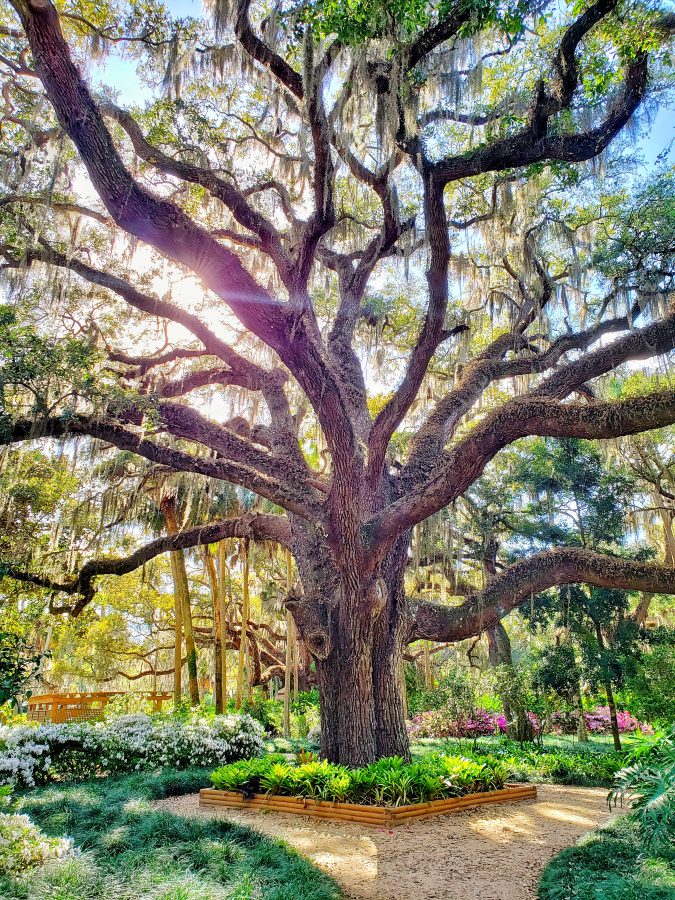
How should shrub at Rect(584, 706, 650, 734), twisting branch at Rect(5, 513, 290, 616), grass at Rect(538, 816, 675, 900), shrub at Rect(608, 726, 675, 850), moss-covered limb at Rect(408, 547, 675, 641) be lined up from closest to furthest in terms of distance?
shrub at Rect(608, 726, 675, 850) → grass at Rect(538, 816, 675, 900) → moss-covered limb at Rect(408, 547, 675, 641) → twisting branch at Rect(5, 513, 290, 616) → shrub at Rect(584, 706, 650, 734)

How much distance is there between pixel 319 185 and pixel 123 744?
25.6ft

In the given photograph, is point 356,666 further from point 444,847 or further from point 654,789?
point 654,789

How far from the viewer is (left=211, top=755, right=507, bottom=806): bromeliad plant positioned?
5652mm

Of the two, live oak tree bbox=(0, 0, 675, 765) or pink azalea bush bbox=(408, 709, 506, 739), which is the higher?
live oak tree bbox=(0, 0, 675, 765)

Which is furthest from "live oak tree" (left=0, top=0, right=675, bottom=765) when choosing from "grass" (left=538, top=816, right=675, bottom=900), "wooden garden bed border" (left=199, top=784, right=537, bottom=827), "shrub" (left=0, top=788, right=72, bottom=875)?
"shrub" (left=0, top=788, right=72, bottom=875)

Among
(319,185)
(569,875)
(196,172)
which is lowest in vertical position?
(569,875)

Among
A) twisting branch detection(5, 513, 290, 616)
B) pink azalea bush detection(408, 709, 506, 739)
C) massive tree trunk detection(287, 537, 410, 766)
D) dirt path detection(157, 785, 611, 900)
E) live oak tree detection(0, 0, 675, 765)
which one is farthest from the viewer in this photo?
pink azalea bush detection(408, 709, 506, 739)

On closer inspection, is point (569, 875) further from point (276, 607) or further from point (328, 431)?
point (276, 607)

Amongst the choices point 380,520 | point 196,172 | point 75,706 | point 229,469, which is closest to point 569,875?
point 380,520

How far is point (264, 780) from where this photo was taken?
6.29m

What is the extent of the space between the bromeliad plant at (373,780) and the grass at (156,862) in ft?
3.89

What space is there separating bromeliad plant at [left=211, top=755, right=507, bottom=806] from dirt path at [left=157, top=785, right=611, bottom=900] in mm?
282

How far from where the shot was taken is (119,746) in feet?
27.9

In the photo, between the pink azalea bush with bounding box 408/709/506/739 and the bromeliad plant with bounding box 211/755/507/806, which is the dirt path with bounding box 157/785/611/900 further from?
the pink azalea bush with bounding box 408/709/506/739
